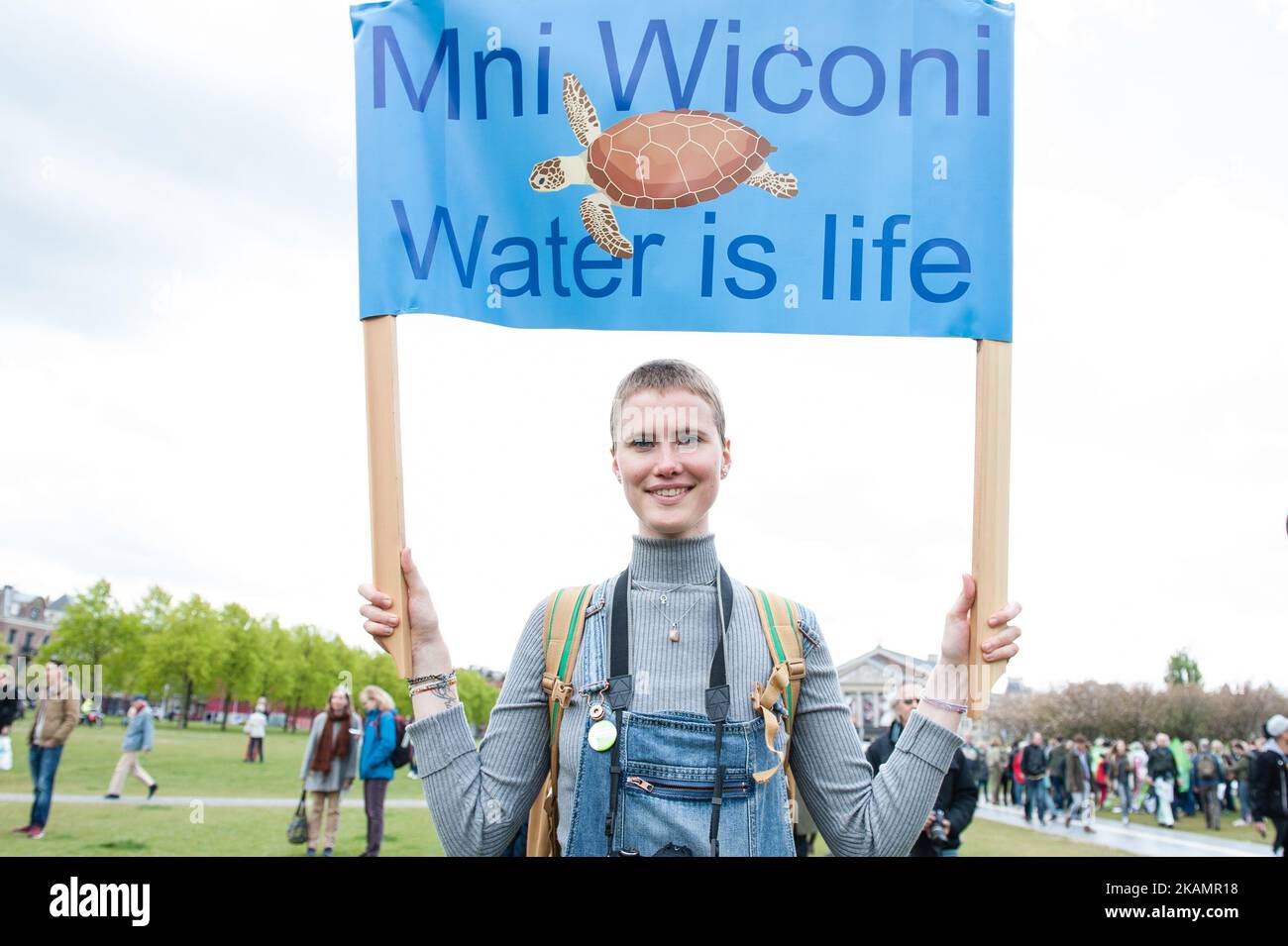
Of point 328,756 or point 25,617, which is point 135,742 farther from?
point 25,617

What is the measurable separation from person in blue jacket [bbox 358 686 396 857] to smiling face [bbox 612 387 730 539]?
30.5ft

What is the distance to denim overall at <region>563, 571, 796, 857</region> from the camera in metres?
2.39

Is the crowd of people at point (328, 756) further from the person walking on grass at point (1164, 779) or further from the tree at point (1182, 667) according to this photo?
the tree at point (1182, 667)

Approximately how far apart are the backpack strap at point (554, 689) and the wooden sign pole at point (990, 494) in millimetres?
954

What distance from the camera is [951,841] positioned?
7473 mm

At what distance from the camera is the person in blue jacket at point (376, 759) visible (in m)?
11.3

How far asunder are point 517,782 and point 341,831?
12.4m

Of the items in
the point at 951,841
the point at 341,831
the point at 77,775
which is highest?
the point at 951,841

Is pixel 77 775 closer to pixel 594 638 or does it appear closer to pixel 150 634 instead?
pixel 594 638

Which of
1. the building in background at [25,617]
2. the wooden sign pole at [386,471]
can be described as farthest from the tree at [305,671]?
the wooden sign pole at [386,471]

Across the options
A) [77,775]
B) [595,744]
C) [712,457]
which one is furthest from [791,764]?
[77,775]

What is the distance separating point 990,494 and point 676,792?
1.08m
